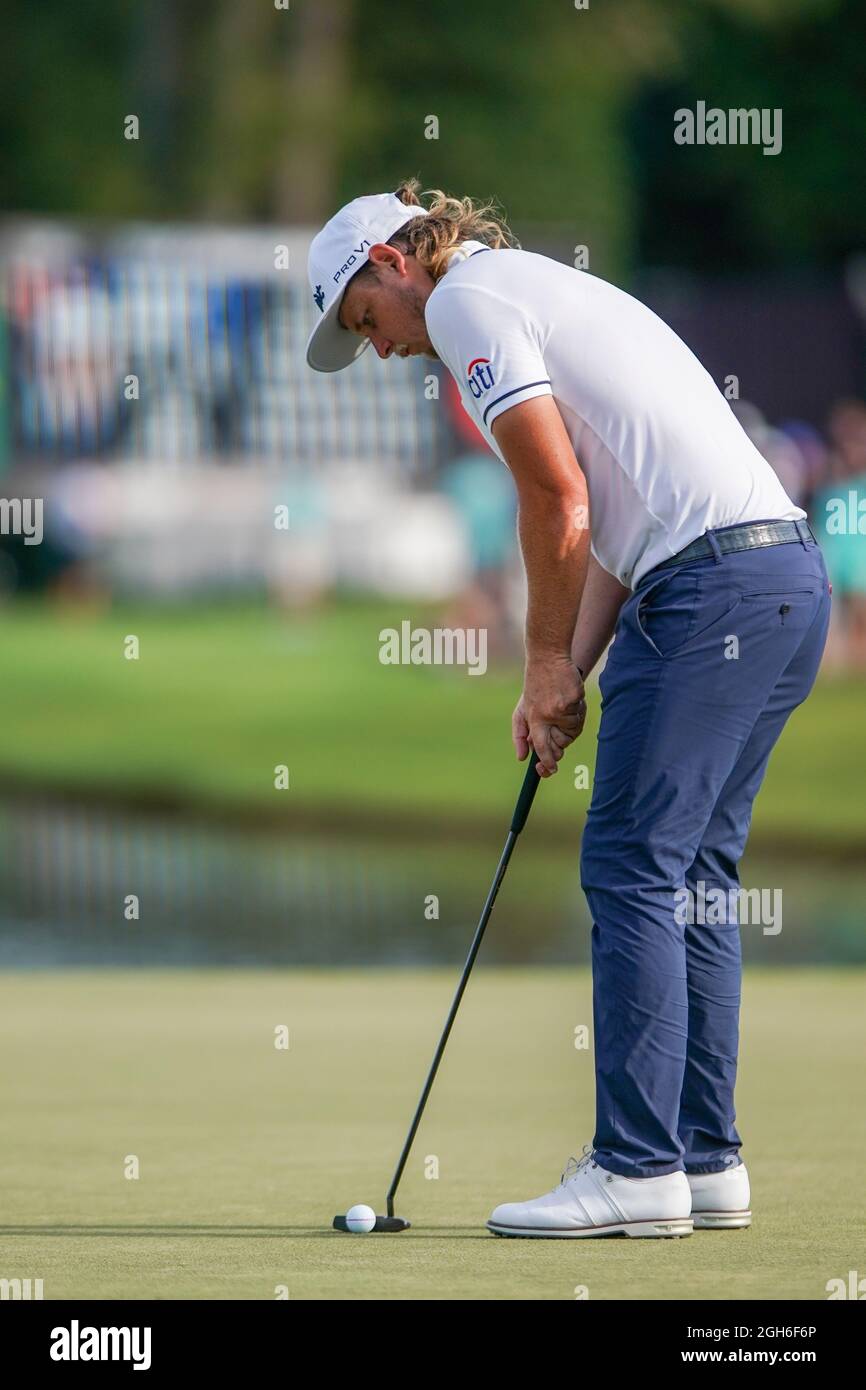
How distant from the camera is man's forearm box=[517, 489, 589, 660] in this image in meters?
4.41

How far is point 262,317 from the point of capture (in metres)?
26.7

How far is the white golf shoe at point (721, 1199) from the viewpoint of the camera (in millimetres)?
4625

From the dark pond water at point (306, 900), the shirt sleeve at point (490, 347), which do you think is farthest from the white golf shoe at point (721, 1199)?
the dark pond water at point (306, 900)

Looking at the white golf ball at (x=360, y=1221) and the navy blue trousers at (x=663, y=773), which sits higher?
the navy blue trousers at (x=663, y=773)

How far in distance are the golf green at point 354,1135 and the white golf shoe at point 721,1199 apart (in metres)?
0.05

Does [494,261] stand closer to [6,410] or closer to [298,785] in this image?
[298,785]

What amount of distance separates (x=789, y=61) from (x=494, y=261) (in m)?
40.1

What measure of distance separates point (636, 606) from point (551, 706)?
262mm

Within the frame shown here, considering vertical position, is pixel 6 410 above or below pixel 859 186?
below

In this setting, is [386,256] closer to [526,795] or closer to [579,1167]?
[526,795]

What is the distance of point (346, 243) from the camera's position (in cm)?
468

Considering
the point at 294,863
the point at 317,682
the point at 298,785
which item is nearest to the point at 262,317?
the point at 317,682
